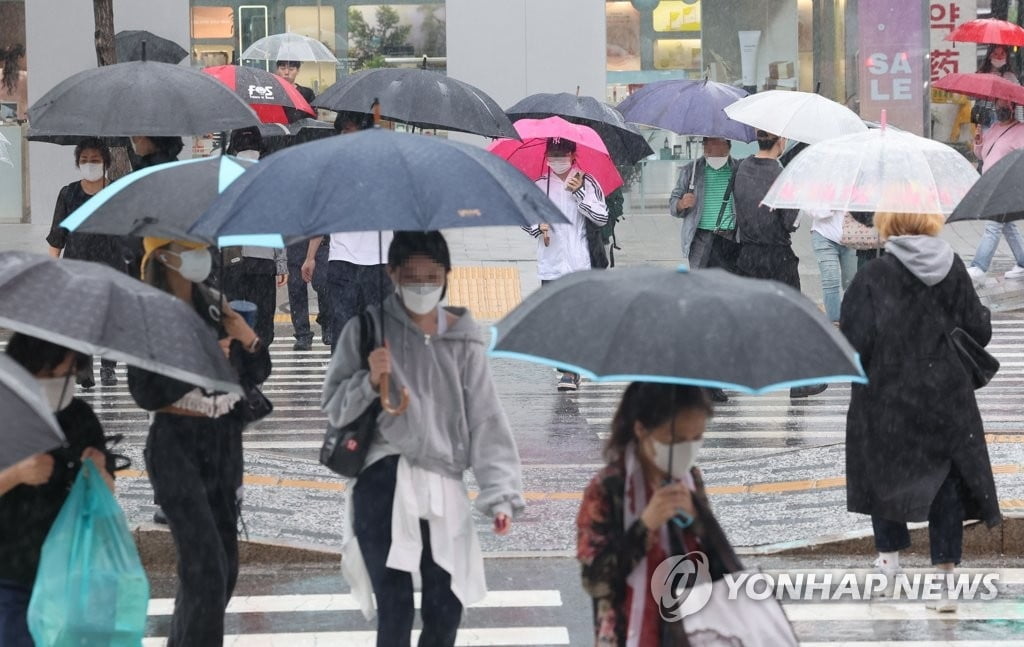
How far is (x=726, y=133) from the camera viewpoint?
12195mm

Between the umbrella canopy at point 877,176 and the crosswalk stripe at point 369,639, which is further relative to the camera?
the umbrella canopy at point 877,176

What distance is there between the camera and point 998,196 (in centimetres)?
683

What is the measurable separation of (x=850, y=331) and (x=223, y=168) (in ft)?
8.66

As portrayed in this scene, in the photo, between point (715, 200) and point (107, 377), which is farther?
point (107, 377)

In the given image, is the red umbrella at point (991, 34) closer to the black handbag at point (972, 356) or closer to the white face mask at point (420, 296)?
the black handbag at point (972, 356)

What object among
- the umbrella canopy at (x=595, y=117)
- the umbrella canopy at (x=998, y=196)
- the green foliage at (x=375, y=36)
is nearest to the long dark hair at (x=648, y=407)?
the umbrella canopy at (x=998, y=196)

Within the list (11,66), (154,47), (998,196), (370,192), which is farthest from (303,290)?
(11,66)

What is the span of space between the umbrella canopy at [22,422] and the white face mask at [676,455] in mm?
1557

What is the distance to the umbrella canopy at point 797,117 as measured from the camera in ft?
36.9

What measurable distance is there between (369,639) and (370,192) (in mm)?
2467

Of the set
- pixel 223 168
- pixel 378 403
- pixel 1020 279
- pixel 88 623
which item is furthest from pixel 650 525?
pixel 1020 279

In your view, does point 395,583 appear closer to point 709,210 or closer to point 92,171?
point 92,171

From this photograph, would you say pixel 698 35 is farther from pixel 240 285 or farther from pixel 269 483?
pixel 269 483

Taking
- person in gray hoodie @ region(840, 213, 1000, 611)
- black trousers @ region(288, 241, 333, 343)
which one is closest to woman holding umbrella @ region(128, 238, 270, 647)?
person in gray hoodie @ region(840, 213, 1000, 611)
